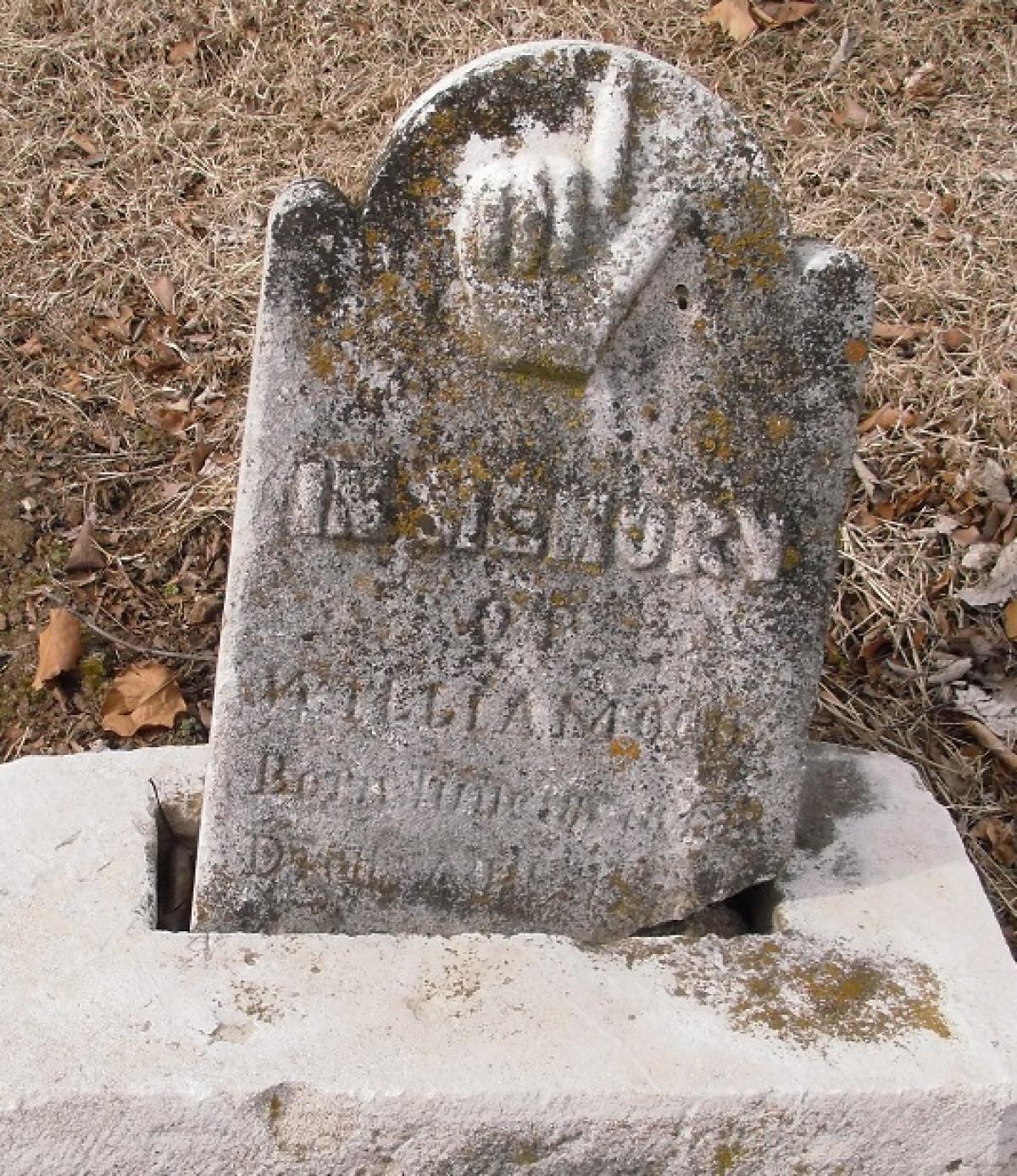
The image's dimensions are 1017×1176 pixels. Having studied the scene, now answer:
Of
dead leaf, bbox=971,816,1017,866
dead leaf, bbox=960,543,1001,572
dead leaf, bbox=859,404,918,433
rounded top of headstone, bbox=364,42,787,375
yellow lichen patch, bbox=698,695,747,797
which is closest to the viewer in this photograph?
rounded top of headstone, bbox=364,42,787,375

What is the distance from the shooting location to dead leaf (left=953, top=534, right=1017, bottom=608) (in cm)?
358

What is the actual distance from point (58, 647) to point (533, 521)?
1.94 metres

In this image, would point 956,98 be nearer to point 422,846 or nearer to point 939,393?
point 939,393

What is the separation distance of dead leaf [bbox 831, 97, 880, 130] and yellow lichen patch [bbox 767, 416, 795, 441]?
10.7ft

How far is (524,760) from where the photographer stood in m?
2.07

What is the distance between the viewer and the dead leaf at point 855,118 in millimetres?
4727

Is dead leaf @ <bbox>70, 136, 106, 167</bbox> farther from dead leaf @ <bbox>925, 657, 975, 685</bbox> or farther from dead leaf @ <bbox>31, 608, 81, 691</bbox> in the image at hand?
dead leaf @ <bbox>925, 657, 975, 685</bbox>

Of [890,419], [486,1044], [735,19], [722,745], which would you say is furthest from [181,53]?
[486,1044]

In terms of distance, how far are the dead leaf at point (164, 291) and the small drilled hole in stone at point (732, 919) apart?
9.39 feet

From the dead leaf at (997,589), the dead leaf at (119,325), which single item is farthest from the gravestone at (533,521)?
the dead leaf at (119,325)

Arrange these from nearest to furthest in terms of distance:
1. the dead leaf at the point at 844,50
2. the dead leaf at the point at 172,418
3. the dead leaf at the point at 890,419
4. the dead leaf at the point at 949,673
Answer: the dead leaf at the point at 949,673
the dead leaf at the point at 890,419
the dead leaf at the point at 172,418
the dead leaf at the point at 844,50

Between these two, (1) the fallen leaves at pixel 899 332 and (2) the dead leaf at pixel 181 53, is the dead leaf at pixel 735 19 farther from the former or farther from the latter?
(2) the dead leaf at pixel 181 53

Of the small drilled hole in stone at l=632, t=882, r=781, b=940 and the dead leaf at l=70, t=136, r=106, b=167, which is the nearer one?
the small drilled hole in stone at l=632, t=882, r=781, b=940

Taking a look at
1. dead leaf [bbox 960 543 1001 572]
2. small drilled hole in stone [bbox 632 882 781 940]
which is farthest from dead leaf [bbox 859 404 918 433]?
small drilled hole in stone [bbox 632 882 781 940]
